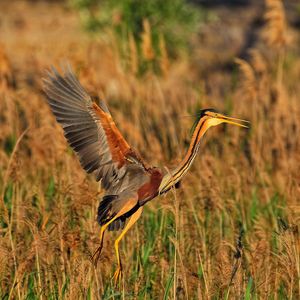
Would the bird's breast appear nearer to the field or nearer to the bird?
the bird

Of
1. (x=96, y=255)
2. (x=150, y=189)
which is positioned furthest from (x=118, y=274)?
(x=150, y=189)

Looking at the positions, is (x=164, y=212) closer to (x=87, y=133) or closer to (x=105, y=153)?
(x=105, y=153)

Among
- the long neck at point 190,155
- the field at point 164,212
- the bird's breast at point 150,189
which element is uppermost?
the long neck at point 190,155

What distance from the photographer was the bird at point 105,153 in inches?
223

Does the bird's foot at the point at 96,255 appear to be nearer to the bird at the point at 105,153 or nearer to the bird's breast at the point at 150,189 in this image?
the bird at the point at 105,153

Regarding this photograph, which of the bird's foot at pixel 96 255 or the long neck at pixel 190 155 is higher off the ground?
the long neck at pixel 190 155

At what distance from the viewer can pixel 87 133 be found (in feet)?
19.0

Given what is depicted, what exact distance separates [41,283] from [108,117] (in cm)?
125

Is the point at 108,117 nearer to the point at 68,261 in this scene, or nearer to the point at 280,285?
the point at 68,261

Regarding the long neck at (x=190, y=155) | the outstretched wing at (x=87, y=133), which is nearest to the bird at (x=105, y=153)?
the outstretched wing at (x=87, y=133)

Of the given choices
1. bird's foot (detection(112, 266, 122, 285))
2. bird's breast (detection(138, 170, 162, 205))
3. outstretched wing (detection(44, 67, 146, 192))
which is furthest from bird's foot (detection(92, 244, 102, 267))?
outstretched wing (detection(44, 67, 146, 192))

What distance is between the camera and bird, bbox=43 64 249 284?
567 centimetres

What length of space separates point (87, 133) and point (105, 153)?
19 cm

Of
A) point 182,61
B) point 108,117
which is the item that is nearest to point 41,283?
point 108,117
